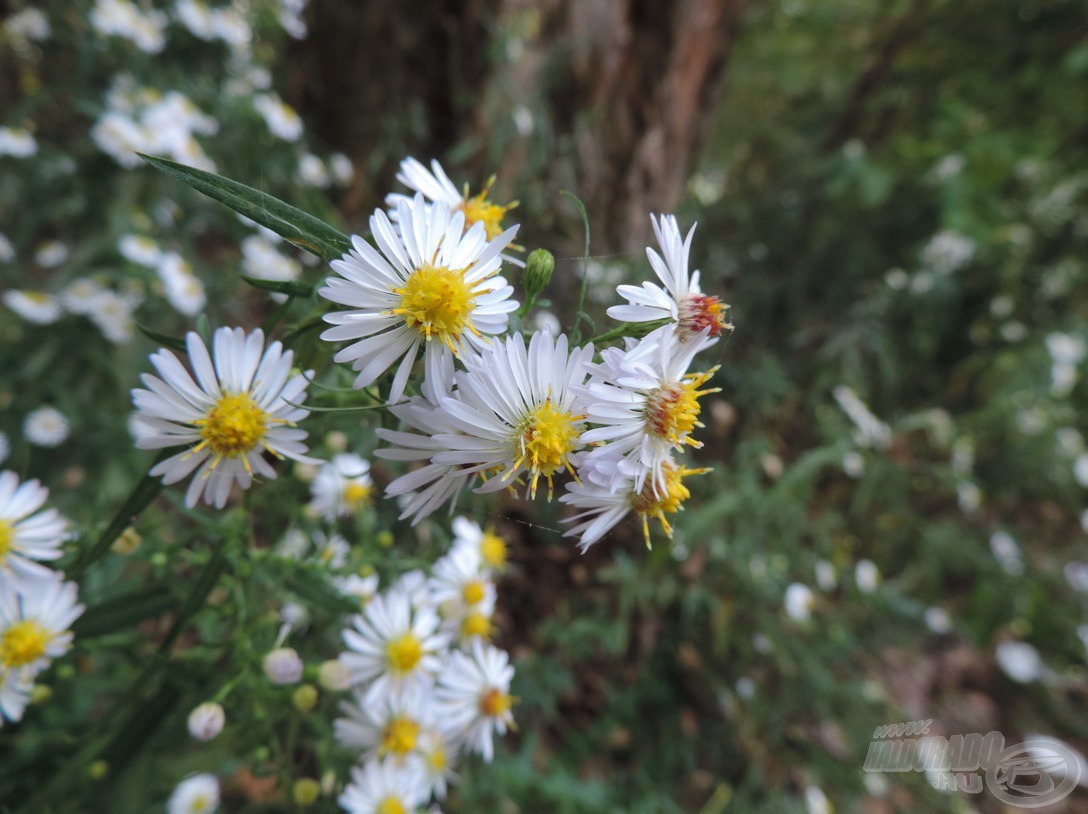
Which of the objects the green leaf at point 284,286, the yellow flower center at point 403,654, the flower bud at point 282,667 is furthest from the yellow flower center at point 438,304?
the yellow flower center at point 403,654

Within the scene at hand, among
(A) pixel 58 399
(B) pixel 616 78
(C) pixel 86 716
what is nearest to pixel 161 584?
(C) pixel 86 716

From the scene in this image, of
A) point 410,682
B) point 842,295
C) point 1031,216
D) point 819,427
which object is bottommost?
point 410,682

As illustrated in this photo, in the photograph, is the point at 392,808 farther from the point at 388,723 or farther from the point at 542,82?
the point at 542,82

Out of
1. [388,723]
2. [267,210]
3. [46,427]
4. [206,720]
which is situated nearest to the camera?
[267,210]

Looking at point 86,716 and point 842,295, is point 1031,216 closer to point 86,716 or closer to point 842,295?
point 842,295

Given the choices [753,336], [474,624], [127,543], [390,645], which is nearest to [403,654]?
[390,645]
